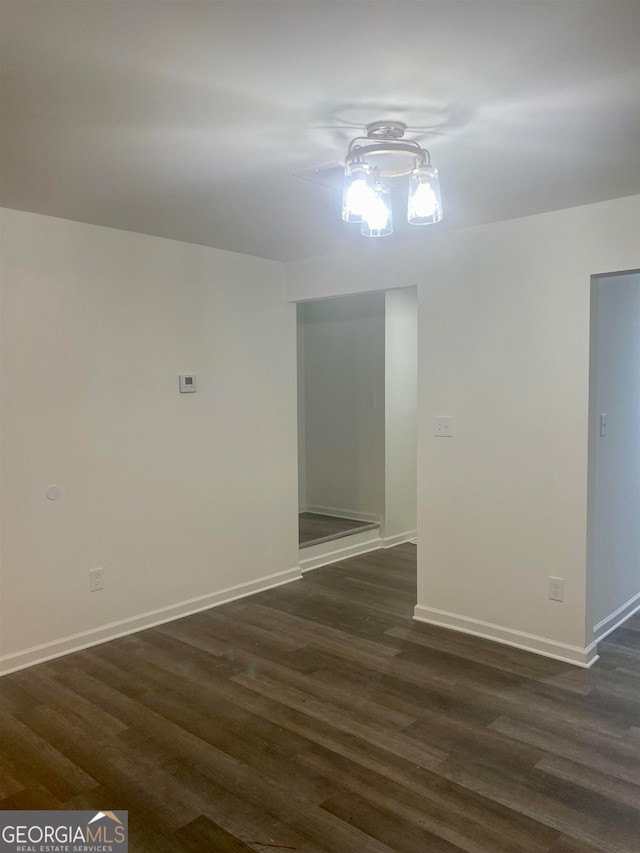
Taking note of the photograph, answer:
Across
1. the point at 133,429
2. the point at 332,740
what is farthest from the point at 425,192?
the point at 133,429

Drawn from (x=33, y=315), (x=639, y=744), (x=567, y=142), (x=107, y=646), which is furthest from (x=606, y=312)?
(x=107, y=646)

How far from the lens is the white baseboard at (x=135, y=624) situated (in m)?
3.21

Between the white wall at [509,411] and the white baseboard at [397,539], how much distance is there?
5.56 ft

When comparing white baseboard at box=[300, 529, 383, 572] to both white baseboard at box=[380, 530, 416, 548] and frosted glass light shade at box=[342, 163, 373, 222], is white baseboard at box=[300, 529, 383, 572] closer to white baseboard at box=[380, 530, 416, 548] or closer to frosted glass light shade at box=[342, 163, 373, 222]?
white baseboard at box=[380, 530, 416, 548]

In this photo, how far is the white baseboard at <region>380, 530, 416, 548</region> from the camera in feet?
18.2

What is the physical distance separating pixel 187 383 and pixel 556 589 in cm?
242

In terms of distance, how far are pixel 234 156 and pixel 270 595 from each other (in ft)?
9.59

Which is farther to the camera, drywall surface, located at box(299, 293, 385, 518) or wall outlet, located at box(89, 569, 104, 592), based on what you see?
drywall surface, located at box(299, 293, 385, 518)

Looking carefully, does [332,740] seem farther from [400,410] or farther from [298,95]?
[400,410]

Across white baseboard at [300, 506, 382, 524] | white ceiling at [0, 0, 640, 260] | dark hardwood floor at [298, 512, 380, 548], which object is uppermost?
white ceiling at [0, 0, 640, 260]

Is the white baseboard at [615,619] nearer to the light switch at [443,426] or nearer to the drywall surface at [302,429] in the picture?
the light switch at [443,426]

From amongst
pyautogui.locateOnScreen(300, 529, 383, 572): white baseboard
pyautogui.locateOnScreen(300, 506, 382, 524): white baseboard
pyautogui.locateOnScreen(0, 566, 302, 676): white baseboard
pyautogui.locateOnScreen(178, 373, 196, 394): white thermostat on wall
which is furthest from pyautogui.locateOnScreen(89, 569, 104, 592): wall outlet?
pyautogui.locateOnScreen(300, 506, 382, 524): white baseboard

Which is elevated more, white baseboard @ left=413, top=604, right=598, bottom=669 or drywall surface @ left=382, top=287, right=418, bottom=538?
drywall surface @ left=382, top=287, right=418, bottom=538

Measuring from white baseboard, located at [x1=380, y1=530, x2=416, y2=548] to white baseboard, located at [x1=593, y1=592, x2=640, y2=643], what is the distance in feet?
6.93
